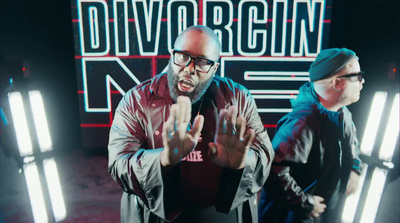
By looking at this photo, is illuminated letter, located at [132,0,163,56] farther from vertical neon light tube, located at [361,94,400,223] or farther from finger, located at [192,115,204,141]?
vertical neon light tube, located at [361,94,400,223]

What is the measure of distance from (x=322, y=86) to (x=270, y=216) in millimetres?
989

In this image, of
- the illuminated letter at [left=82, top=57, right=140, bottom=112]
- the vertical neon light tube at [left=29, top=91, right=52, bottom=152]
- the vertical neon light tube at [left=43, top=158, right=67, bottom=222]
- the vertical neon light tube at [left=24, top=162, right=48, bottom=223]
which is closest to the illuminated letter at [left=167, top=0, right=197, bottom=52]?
the illuminated letter at [left=82, top=57, right=140, bottom=112]

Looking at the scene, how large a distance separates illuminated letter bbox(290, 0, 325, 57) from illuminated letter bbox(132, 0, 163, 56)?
2.12 metres

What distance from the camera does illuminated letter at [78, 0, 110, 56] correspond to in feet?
12.3

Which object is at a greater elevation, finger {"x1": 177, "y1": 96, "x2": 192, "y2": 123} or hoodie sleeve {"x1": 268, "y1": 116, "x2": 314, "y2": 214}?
finger {"x1": 177, "y1": 96, "x2": 192, "y2": 123}

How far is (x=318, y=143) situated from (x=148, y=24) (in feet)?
10.3

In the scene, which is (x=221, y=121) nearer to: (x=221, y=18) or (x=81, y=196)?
(x=81, y=196)

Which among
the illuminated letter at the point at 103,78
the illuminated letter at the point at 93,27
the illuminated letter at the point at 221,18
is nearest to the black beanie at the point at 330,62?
the illuminated letter at the point at 221,18

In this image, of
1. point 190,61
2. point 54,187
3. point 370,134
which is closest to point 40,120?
point 54,187

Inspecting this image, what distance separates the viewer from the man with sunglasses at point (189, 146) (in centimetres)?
112

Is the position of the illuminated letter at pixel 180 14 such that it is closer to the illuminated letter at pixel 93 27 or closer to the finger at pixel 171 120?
the illuminated letter at pixel 93 27

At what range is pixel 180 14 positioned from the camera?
3.74 m

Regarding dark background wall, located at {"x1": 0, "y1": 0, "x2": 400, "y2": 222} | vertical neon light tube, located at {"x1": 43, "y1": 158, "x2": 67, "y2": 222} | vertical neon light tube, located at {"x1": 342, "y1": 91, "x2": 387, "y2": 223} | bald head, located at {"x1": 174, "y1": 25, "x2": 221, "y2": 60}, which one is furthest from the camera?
dark background wall, located at {"x1": 0, "y1": 0, "x2": 400, "y2": 222}

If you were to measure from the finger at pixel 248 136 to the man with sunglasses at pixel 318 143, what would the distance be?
0.53 meters
